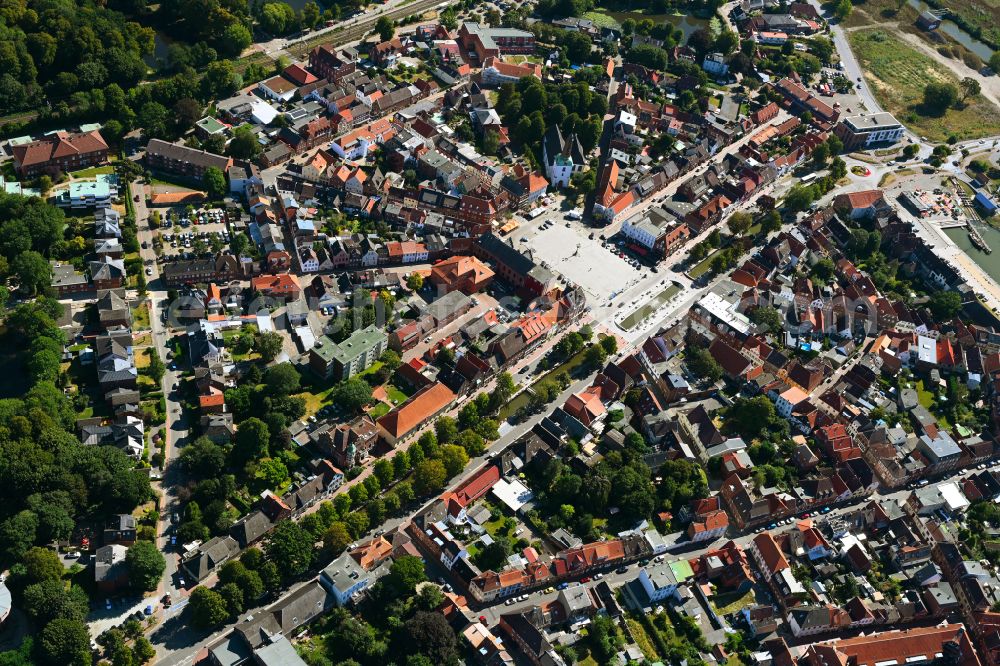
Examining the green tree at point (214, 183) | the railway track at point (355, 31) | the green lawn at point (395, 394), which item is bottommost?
the green lawn at point (395, 394)

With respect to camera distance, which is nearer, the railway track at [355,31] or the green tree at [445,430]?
the green tree at [445,430]

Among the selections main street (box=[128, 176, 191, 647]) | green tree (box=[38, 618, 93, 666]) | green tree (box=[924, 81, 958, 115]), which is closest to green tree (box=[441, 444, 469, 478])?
main street (box=[128, 176, 191, 647])

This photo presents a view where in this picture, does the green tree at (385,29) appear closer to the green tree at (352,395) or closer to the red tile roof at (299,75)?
the red tile roof at (299,75)

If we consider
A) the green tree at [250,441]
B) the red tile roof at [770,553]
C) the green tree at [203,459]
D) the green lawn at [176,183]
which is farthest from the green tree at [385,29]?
the red tile roof at [770,553]

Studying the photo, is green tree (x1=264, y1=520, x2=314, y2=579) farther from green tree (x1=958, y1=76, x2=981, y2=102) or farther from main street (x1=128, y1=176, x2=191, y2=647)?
green tree (x1=958, y1=76, x2=981, y2=102)

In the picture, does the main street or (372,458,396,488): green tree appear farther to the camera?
(372,458,396,488): green tree

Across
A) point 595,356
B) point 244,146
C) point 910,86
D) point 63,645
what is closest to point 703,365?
point 595,356
